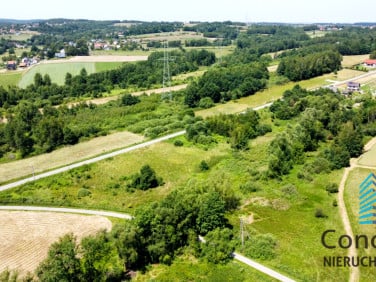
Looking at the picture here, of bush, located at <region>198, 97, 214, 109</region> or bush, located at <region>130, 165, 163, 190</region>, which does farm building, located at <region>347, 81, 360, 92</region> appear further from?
bush, located at <region>130, 165, 163, 190</region>

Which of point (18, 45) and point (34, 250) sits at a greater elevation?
point (18, 45)

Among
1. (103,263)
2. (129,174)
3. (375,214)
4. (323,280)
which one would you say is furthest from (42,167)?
(375,214)

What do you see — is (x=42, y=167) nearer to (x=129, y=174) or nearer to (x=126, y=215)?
(x=129, y=174)

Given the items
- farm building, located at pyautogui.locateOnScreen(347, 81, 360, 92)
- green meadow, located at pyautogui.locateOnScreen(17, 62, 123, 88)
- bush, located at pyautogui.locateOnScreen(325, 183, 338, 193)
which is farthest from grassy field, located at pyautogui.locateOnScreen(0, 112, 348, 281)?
green meadow, located at pyautogui.locateOnScreen(17, 62, 123, 88)

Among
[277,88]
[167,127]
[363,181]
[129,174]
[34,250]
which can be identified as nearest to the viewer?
[34,250]

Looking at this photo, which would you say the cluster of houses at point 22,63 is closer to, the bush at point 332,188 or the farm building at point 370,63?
the farm building at point 370,63

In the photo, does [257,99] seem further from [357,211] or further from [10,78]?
[10,78]
